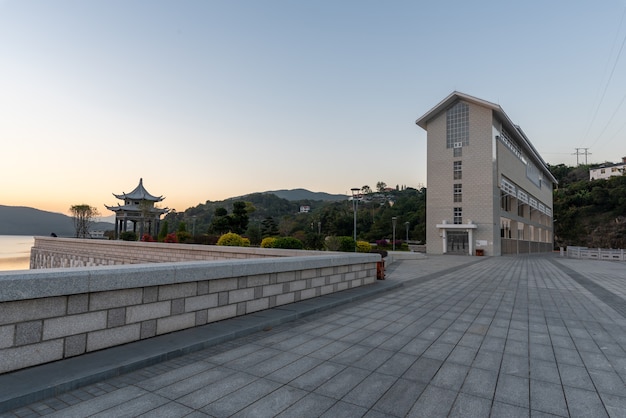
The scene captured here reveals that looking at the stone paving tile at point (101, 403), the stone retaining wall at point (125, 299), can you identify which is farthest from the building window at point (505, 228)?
the stone paving tile at point (101, 403)

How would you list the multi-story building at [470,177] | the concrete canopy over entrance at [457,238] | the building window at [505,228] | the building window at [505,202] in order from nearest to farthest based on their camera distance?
the multi-story building at [470,177] → the concrete canopy over entrance at [457,238] → the building window at [505,228] → the building window at [505,202]

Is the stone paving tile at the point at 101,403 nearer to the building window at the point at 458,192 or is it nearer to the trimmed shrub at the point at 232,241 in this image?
the trimmed shrub at the point at 232,241

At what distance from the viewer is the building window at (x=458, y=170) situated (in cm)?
3959

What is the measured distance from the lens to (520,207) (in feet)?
168

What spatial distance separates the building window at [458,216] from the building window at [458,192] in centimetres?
115

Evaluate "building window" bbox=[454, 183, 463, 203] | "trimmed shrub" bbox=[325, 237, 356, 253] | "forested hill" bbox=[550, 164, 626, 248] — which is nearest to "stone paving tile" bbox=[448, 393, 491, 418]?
"trimmed shrub" bbox=[325, 237, 356, 253]

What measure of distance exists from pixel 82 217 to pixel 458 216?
55568 mm

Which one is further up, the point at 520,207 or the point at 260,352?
the point at 520,207

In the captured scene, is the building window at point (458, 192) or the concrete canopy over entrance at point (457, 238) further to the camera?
the building window at point (458, 192)

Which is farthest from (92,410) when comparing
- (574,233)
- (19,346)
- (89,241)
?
(574,233)

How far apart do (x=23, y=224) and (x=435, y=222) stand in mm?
183103

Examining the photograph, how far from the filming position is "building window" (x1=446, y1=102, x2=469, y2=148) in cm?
3950

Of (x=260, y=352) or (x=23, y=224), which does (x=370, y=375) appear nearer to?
(x=260, y=352)

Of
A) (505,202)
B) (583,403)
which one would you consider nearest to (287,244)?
(583,403)
